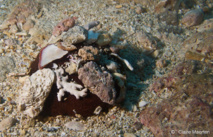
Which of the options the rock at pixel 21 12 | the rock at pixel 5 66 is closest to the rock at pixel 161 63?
the rock at pixel 5 66

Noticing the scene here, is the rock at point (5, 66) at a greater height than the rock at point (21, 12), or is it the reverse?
the rock at point (21, 12)

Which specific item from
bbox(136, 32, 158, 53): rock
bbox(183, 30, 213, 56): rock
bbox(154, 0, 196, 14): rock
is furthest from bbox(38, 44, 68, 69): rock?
bbox(154, 0, 196, 14): rock

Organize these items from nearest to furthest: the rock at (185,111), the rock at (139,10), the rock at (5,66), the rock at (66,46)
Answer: the rock at (185,111) < the rock at (66,46) < the rock at (5,66) < the rock at (139,10)

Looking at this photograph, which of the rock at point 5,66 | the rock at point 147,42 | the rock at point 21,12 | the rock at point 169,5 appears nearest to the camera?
the rock at point 5,66

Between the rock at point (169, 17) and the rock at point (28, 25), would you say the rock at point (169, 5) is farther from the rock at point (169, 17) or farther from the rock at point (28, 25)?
the rock at point (28, 25)

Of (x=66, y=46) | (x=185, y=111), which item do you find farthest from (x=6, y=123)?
(x=185, y=111)

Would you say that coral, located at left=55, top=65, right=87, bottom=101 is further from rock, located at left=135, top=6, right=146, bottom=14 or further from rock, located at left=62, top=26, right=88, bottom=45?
rock, located at left=135, top=6, right=146, bottom=14
